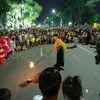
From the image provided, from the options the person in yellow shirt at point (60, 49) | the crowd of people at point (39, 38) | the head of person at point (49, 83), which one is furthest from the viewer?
the crowd of people at point (39, 38)

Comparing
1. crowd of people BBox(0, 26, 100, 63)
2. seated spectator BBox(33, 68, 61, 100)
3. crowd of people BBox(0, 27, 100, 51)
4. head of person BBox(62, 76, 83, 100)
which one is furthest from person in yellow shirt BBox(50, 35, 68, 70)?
seated spectator BBox(33, 68, 61, 100)

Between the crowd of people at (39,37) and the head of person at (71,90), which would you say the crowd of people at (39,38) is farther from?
the head of person at (71,90)

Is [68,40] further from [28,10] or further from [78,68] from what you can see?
[28,10]

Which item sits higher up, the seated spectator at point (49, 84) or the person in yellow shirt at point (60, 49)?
the seated spectator at point (49, 84)

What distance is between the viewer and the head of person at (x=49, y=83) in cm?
287

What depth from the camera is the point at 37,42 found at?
93.6ft

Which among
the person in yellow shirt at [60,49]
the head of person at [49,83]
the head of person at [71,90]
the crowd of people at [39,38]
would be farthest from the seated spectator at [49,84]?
the crowd of people at [39,38]

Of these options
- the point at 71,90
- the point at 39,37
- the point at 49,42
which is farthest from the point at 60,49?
the point at 49,42

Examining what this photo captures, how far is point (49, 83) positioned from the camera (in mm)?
2889

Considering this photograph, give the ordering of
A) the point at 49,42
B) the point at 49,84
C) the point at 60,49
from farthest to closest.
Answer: the point at 49,42 → the point at 60,49 → the point at 49,84

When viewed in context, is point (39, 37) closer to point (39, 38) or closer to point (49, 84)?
point (39, 38)

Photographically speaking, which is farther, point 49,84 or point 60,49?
point 60,49

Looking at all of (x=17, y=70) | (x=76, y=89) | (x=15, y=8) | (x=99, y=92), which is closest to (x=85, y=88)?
(x=99, y=92)

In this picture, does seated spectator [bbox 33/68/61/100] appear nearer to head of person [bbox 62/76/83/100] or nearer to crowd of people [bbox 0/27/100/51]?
head of person [bbox 62/76/83/100]
